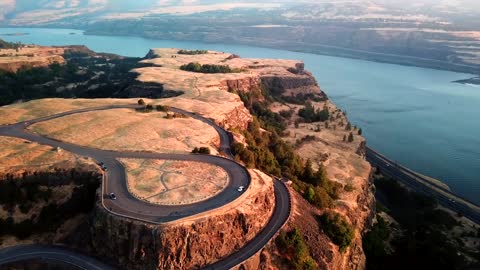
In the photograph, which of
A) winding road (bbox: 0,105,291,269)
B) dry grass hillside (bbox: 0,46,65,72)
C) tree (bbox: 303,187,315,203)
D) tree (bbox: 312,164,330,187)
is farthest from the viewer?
dry grass hillside (bbox: 0,46,65,72)

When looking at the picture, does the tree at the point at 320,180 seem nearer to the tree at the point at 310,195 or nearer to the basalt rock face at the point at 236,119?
the tree at the point at 310,195

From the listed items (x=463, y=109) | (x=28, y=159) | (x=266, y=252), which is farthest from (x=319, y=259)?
(x=463, y=109)

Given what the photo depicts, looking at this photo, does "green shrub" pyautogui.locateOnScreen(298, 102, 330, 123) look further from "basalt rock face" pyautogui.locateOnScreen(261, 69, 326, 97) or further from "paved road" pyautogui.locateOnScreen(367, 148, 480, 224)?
"basalt rock face" pyautogui.locateOnScreen(261, 69, 326, 97)

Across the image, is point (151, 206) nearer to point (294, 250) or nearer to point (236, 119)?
point (294, 250)

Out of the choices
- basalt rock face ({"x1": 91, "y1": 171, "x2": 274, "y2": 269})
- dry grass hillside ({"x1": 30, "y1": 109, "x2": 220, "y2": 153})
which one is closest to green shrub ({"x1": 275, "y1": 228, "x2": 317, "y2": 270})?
basalt rock face ({"x1": 91, "y1": 171, "x2": 274, "y2": 269})

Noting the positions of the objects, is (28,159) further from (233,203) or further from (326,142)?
(326,142)

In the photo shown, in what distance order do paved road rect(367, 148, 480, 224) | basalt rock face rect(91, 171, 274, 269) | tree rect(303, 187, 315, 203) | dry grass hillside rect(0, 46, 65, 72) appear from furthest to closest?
dry grass hillside rect(0, 46, 65, 72)
paved road rect(367, 148, 480, 224)
tree rect(303, 187, 315, 203)
basalt rock face rect(91, 171, 274, 269)
